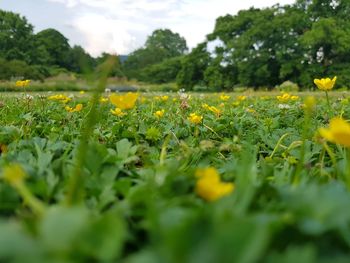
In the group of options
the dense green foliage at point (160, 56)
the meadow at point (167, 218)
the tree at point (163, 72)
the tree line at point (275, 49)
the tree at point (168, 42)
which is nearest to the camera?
the meadow at point (167, 218)

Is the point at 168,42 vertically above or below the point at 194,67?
above

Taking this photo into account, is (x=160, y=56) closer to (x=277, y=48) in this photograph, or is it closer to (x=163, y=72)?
(x=163, y=72)

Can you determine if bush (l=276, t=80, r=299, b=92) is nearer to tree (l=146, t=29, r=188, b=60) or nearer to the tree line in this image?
the tree line

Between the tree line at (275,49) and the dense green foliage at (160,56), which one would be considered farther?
the dense green foliage at (160,56)

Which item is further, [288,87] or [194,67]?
[194,67]

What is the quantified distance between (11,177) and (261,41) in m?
31.3

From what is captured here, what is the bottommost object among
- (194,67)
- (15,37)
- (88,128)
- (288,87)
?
(288,87)

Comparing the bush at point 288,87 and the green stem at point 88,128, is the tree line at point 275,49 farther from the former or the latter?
the green stem at point 88,128

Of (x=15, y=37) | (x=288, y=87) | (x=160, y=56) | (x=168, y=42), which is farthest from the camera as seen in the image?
(x=168, y=42)

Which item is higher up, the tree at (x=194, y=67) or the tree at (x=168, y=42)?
the tree at (x=168, y=42)

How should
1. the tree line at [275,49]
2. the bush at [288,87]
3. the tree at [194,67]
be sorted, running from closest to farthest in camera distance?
the bush at [288,87] → the tree line at [275,49] → the tree at [194,67]

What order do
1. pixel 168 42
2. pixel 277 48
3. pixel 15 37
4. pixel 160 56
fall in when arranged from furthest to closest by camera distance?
pixel 168 42 → pixel 160 56 → pixel 15 37 → pixel 277 48

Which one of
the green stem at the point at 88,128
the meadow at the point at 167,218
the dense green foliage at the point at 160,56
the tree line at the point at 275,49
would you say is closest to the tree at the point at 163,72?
the dense green foliage at the point at 160,56

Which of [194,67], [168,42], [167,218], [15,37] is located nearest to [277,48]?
[194,67]
